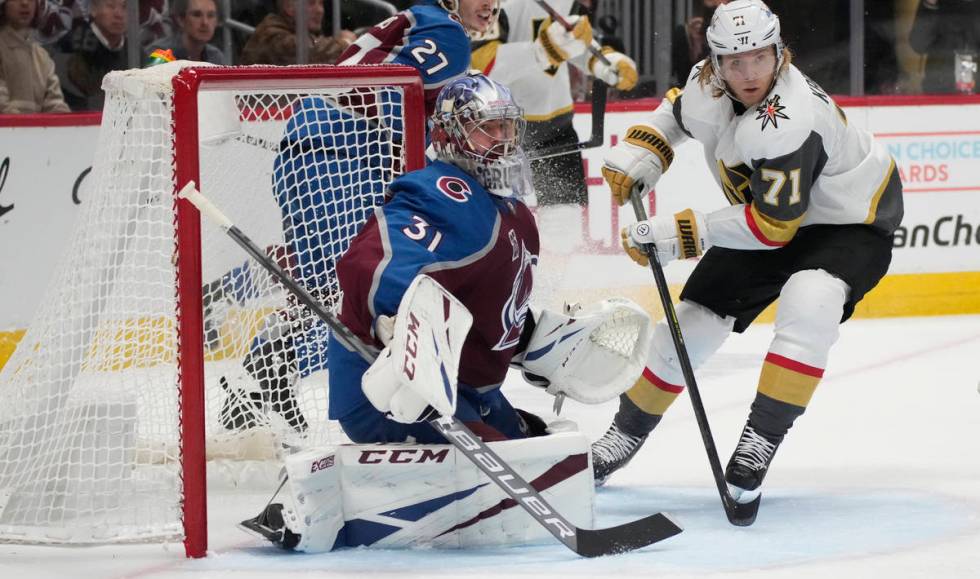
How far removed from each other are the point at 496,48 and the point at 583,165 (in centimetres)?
64

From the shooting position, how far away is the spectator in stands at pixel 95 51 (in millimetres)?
4996

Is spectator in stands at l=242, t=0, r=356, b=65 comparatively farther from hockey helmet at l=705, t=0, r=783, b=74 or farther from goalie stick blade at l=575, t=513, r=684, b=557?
goalie stick blade at l=575, t=513, r=684, b=557

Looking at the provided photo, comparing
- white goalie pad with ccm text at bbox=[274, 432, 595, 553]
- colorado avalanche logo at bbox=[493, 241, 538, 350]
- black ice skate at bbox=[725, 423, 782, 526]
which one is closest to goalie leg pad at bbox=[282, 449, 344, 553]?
white goalie pad with ccm text at bbox=[274, 432, 595, 553]

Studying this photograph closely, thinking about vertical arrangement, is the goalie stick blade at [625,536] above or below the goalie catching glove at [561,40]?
below

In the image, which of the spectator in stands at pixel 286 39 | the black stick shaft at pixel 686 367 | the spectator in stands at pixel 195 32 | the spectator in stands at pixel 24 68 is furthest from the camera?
the spectator in stands at pixel 286 39

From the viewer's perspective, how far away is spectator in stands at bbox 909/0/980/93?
627 centimetres

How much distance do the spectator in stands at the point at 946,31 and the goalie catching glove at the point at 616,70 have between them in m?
1.23

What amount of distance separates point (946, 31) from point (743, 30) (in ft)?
12.1

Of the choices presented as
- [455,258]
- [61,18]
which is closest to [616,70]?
[61,18]

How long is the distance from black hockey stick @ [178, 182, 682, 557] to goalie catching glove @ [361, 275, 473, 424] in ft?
0.34

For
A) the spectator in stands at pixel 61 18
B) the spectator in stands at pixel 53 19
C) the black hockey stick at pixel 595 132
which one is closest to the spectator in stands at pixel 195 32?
the spectator in stands at pixel 61 18

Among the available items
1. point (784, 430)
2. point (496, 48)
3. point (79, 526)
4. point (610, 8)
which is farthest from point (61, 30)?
point (784, 430)

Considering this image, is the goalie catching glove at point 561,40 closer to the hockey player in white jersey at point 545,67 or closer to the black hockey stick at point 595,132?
the hockey player in white jersey at point 545,67

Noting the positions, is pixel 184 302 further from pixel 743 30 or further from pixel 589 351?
pixel 743 30
